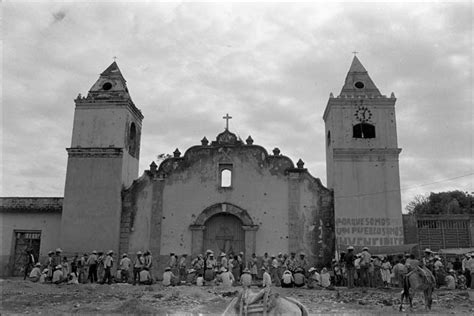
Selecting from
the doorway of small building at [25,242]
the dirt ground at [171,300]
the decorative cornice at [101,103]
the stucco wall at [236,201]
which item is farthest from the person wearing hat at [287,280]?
the doorway of small building at [25,242]

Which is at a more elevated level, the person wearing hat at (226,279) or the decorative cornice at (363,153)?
the decorative cornice at (363,153)

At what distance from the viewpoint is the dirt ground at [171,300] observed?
534 inches

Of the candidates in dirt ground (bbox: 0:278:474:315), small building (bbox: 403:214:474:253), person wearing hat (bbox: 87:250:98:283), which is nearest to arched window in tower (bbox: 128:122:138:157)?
person wearing hat (bbox: 87:250:98:283)

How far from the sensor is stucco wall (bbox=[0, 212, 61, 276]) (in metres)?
25.3

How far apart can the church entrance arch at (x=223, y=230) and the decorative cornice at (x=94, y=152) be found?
206 inches

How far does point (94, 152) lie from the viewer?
25.0 meters

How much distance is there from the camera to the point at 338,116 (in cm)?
2502

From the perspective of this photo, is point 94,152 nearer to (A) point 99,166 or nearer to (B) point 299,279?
(A) point 99,166

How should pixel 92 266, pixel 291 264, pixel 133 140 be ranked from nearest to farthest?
pixel 291 264 → pixel 92 266 → pixel 133 140

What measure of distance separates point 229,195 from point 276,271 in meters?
4.80

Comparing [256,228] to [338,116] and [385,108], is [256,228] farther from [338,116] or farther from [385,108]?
[385,108]

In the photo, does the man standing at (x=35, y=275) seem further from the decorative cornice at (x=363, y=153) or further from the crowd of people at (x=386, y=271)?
the decorative cornice at (x=363, y=153)

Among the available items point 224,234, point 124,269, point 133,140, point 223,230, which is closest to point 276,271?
point 224,234

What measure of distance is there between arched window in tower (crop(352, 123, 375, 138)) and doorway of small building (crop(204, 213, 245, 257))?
23.8 feet
